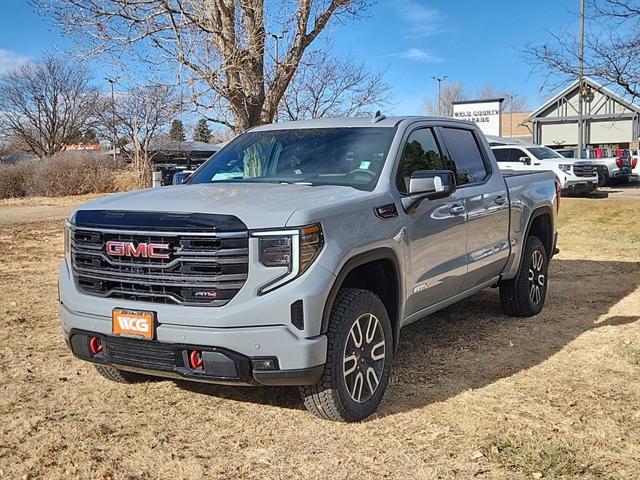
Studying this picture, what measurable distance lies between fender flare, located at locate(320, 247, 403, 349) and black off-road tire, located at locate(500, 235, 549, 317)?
96.0 inches

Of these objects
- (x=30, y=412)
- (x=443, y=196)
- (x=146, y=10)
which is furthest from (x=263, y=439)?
(x=146, y=10)

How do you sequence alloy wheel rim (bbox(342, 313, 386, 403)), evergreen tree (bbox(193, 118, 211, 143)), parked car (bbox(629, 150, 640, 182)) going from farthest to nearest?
parked car (bbox(629, 150, 640, 182)) < evergreen tree (bbox(193, 118, 211, 143)) < alloy wheel rim (bbox(342, 313, 386, 403))

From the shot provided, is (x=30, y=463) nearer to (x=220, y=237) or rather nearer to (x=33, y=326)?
(x=220, y=237)

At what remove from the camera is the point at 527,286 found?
6.49 m

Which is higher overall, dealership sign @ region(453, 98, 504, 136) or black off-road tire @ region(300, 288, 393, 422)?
dealership sign @ region(453, 98, 504, 136)

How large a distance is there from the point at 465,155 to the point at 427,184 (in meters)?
1.52

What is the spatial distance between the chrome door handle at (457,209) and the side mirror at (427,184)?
44cm

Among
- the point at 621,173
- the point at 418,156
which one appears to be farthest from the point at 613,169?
the point at 418,156

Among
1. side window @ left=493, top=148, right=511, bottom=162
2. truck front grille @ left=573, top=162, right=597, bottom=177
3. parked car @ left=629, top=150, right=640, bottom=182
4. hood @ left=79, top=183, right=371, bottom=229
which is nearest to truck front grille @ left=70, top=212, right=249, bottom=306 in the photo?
hood @ left=79, top=183, right=371, bottom=229

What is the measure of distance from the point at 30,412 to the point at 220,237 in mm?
1802

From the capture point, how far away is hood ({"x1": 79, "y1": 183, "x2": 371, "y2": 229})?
11.7 ft

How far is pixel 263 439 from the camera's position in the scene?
3.78m

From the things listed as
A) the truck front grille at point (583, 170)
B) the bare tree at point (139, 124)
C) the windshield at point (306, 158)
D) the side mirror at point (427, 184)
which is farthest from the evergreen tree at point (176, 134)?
the side mirror at point (427, 184)

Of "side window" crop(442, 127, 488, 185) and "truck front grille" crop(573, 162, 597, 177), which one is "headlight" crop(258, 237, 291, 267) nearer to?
Answer: "side window" crop(442, 127, 488, 185)
